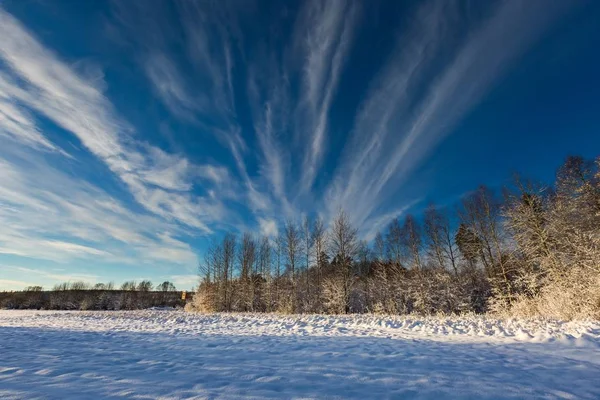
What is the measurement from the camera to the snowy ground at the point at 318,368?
122 inches

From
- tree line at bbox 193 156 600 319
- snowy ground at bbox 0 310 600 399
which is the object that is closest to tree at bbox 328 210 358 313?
tree line at bbox 193 156 600 319

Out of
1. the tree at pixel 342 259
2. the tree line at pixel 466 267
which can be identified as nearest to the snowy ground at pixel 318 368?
the tree line at pixel 466 267

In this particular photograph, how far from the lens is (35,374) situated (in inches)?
147

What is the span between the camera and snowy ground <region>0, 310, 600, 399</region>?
122 inches

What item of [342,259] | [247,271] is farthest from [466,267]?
[247,271]

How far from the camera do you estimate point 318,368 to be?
4.10 meters

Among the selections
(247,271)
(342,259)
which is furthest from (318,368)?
Result: (247,271)

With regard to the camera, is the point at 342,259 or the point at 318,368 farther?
the point at 342,259

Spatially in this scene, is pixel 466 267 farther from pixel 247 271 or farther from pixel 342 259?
pixel 247 271

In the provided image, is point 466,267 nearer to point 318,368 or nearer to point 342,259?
point 342,259

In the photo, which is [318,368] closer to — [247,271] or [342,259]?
[342,259]

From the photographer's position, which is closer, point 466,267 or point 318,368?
point 318,368

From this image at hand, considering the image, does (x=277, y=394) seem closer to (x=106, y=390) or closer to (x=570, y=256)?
(x=106, y=390)

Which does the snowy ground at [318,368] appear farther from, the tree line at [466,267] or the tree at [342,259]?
the tree at [342,259]
